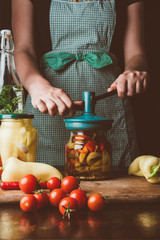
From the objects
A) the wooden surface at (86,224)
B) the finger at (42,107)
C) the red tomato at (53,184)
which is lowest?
the wooden surface at (86,224)

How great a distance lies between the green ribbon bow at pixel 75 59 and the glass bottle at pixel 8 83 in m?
0.34

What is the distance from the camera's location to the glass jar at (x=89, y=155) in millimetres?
1128

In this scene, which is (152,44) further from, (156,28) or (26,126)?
(26,126)

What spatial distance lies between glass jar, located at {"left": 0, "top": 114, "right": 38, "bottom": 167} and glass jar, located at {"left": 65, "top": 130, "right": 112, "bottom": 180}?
0.49 feet

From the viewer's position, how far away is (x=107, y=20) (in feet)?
6.00

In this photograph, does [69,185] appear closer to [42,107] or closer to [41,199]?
[41,199]

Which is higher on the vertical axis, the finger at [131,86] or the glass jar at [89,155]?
the finger at [131,86]

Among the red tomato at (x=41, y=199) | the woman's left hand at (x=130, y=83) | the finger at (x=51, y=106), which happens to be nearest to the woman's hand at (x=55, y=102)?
the finger at (x=51, y=106)

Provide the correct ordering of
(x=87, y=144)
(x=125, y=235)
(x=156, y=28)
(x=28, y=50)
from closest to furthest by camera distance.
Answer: (x=125, y=235), (x=87, y=144), (x=28, y=50), (x=156, y=28)

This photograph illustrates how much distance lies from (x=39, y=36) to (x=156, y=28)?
37.4 inches

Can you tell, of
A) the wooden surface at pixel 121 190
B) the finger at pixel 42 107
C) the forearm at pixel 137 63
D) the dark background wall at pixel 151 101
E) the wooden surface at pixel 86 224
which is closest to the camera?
the wooden surface at pixel 86 224

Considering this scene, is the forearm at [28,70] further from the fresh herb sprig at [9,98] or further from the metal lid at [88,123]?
the metal lid at [88,123]

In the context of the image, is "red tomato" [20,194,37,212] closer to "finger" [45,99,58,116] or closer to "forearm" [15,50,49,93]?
"finger" [45,99,58,116]

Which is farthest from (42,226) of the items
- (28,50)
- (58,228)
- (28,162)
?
(28,50)
